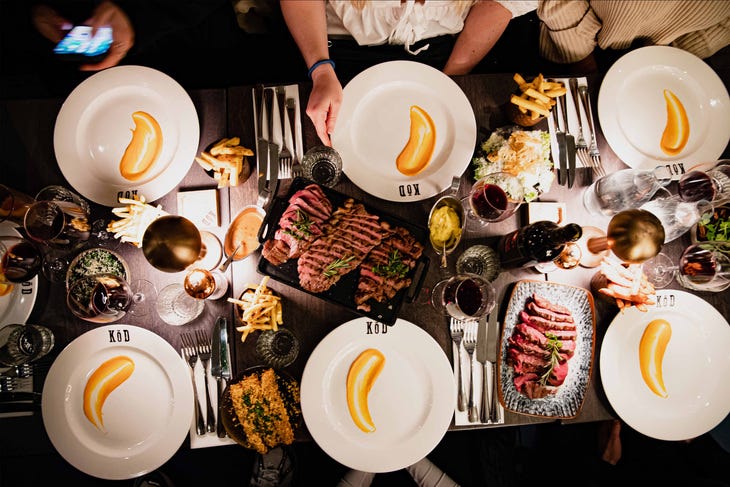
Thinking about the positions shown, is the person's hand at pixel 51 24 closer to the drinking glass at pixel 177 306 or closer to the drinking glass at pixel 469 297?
the drinking glass at pixel 177 306

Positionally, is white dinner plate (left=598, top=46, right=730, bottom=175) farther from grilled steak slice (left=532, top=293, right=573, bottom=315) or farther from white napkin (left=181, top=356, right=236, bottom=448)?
white napkin (left=181, top=356, right=236, bottom=448)

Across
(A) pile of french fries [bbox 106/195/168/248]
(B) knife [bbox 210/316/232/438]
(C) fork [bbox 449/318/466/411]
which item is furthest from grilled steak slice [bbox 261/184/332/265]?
(C) fork [bbox 449/318/466/411]

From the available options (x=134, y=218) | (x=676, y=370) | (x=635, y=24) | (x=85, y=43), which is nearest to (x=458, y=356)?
(x=676, y=370)

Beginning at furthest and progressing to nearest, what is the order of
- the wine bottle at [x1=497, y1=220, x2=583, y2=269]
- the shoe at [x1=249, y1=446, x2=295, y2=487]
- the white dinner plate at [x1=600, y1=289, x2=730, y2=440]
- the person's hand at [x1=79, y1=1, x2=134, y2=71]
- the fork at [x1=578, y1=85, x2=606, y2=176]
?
the shoe at [x1=249, y1=446, x2=295, y2=487], the person's hand at [x1=79, y1=1, x2=134, y2=71], the fork at [x1=578, y1=85, x2=606, y2=176], the white dinner plate at [x1=600, y1=289, x2=730, y2=440], the wine bottle at [x1=497, y1=220, x2=583, y2=269]

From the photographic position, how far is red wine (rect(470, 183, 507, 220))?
152cm

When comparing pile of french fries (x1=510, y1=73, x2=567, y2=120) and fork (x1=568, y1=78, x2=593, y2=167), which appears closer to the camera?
pile of french fries (x1=510, y1=73, x2=567, y2=120)

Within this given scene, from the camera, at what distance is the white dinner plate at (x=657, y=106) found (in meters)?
1.77

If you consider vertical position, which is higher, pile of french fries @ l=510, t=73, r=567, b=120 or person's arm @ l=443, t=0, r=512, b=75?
person's arm @ l=443, t=0, r=512, b=75

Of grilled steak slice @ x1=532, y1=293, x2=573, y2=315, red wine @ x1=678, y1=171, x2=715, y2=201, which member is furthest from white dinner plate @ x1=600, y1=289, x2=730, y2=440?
red wine @ x1=678, y1=171, x2=715, y2=201

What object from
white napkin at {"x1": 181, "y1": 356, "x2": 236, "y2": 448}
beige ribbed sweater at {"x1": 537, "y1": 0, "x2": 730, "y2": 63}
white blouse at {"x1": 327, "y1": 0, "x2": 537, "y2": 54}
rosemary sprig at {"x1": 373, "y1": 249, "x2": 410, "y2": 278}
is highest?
white blouse at {"x1": 327, "y1": 0, "x2": 537, "y2": 54}

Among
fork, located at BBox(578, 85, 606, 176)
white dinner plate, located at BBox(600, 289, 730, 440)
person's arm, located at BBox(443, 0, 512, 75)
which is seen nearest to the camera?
white dinner plate, located at BBox(600, 289, 730, 440)

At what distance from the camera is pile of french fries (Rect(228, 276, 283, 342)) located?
1.48 meters

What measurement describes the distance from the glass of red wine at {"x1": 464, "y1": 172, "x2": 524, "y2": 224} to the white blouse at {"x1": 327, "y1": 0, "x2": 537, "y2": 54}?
3.17 ft

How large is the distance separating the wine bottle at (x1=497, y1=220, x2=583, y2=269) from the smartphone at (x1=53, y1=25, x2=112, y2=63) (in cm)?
209
